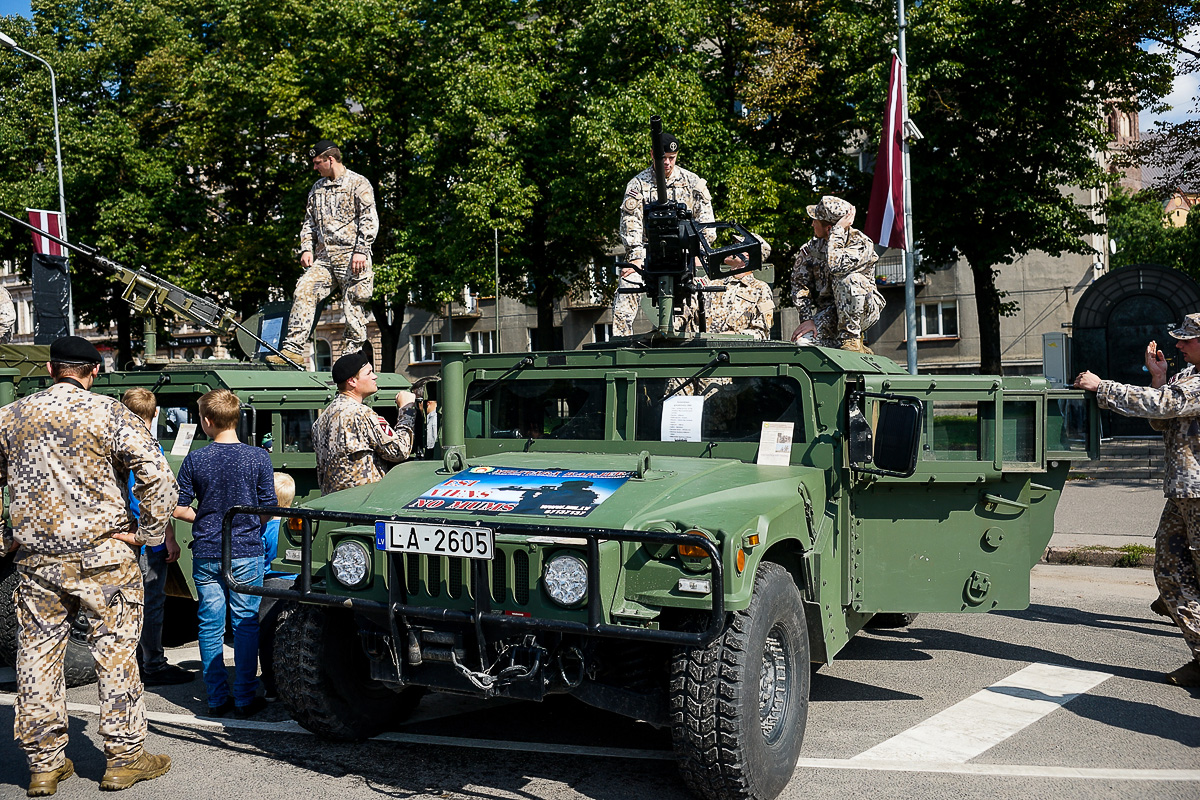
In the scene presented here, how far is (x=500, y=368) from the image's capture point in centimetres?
602

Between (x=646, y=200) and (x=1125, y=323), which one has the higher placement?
(x=646, y=200)

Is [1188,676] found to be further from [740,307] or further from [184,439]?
[184,439]

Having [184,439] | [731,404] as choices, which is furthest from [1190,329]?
[184,439]

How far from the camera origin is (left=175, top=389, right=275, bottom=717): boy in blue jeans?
5711 mm

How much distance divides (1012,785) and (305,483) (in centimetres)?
521

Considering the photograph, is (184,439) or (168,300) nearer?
(184,439)

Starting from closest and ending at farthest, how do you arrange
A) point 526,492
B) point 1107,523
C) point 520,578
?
point 520,578 < point 526,492 < point 1107,523

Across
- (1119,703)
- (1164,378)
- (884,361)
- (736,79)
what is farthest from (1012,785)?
(736,79)

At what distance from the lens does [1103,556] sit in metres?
9.78

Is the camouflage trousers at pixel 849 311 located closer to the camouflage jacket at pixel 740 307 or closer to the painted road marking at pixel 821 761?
the camouflage jacket at pixel 740 307

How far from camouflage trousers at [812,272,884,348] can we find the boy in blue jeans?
4395 mm

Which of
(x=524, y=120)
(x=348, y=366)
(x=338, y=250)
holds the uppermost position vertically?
(x=524, y=120)

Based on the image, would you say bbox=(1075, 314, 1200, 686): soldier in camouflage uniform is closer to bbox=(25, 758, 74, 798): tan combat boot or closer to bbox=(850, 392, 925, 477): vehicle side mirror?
bbox=(850, 392, 925, 477): vehicle side mirror

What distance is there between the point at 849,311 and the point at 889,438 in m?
3.57
